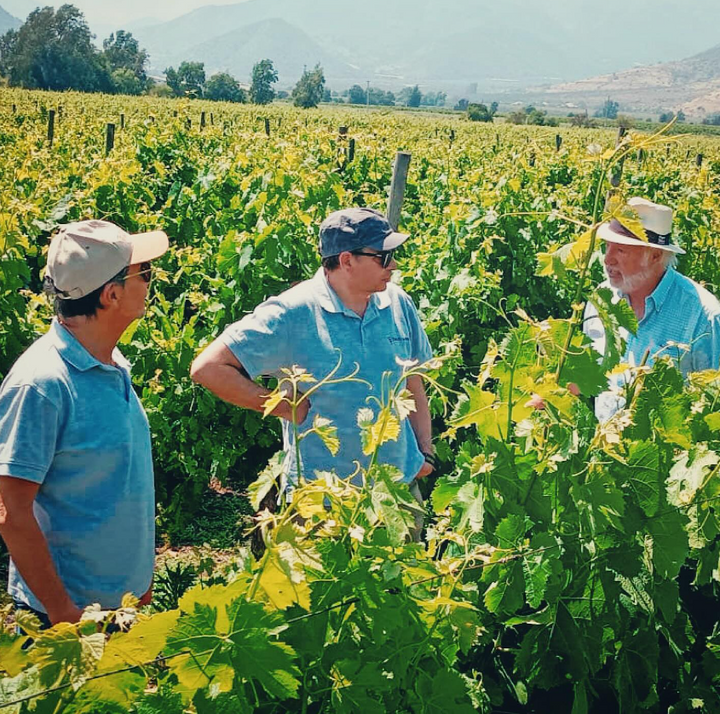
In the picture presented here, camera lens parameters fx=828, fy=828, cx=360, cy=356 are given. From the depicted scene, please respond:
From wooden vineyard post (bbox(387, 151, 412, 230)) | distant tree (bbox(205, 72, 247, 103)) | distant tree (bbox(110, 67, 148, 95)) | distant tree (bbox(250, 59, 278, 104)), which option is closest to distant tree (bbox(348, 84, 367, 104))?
distant tree (bbox(250, 59, 278, 104))

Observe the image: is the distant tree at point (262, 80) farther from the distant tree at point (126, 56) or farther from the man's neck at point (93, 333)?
the man's neck at point (93, 333)

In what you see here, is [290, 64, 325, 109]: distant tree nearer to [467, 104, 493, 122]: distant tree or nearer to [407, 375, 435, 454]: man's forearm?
[467, 104, 493, 122]: distant tree

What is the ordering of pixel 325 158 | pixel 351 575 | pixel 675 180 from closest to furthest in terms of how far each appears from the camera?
pixel 351 575 → pixel 325 158 → pixel 675 180

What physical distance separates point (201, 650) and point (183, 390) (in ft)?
12.7

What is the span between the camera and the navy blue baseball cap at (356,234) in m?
3.01

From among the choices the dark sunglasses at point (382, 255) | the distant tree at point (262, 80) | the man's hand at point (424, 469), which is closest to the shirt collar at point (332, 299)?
the dark sunglasses at point (382, 255)

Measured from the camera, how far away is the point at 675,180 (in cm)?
1225

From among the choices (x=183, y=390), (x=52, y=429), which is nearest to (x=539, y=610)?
(x=52, y=429)

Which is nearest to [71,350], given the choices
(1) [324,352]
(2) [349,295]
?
(1) [324,352]

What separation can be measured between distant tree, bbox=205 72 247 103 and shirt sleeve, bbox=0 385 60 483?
77757mm

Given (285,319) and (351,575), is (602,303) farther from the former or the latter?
(285,319)

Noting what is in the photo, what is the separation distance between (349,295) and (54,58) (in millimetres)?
87451

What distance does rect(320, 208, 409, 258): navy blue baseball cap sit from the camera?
3.01 meters

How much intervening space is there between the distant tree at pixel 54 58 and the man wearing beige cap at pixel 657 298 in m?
78.5
